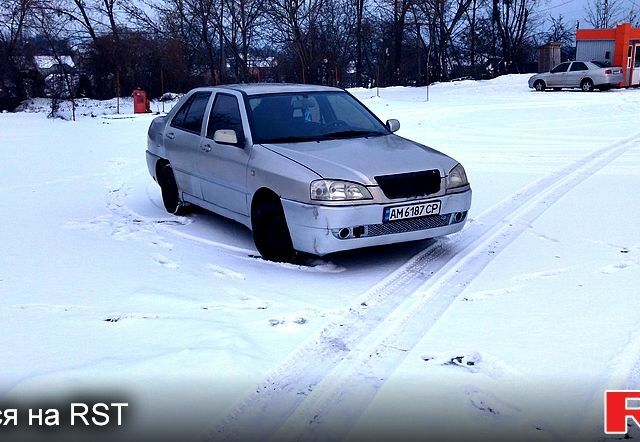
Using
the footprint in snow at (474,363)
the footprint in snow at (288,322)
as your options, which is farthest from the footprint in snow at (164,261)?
the footprint in snow at (474,363)

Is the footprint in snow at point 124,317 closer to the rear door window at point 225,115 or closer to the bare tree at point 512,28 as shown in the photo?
the rear door window at point 225,115

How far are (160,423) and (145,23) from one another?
122ft

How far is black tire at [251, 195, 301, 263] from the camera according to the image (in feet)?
20.0

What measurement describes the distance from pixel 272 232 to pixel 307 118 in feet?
4.55

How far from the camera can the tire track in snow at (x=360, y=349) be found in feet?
11.4

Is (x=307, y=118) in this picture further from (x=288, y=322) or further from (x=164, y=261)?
(x=288, y=322)

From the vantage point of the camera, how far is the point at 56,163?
13.0 meters

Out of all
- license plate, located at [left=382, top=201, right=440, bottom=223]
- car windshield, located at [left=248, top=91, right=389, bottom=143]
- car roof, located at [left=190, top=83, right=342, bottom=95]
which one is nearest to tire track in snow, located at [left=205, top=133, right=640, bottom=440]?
license plate, located at [left=382, top=201, right=440, bottom=223]

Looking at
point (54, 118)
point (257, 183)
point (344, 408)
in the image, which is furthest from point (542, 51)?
point (344, 408)

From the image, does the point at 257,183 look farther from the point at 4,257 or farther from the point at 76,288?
the point at 4,257

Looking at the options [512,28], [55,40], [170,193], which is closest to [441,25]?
[512,28]

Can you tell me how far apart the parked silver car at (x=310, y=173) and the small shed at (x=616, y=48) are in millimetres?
26692

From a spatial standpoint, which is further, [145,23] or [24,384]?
[145,23]

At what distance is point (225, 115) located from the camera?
7.25m
